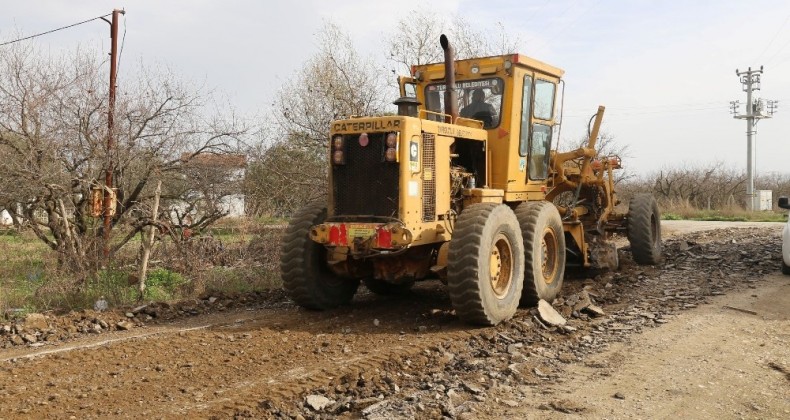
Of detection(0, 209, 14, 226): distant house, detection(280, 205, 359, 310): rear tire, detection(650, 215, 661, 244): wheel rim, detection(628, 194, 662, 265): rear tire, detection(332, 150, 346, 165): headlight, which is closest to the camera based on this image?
detection(332, 150, 346, 165): headlight

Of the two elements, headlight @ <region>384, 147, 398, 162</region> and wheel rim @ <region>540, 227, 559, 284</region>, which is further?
wheel rim @ <region>540, 227, 559, 284</region>

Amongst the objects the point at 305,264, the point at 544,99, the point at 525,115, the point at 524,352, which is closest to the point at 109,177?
the point at 305,264

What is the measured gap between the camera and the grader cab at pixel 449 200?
6.88m

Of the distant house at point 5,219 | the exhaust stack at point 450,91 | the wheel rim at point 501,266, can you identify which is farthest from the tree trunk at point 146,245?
the wheel rim at point 501,266

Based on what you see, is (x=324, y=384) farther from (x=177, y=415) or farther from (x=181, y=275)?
(x=181, y=275)

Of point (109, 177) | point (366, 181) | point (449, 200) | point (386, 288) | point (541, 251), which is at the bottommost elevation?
point (386, 288)

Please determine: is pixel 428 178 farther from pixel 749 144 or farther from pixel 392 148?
pixel 749 144

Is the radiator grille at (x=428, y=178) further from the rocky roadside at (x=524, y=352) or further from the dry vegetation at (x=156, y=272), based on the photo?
the dry vegetation at (x=156, y=272)

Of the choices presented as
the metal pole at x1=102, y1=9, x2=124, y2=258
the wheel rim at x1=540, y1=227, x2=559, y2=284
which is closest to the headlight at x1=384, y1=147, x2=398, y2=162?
the wheel rim at x1=540, y1=227, x2=559, y2=284

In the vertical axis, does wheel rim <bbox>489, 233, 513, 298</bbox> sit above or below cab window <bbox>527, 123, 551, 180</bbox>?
below

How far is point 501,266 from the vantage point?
24.4 feet

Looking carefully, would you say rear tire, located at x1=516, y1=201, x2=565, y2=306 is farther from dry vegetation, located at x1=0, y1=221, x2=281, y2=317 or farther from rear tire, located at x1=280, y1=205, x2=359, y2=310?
dry vegetation, located at x1=0, y1=221, x2=281, y2=317

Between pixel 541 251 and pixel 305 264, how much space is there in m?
2.78

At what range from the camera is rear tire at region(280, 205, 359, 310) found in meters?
7.56
